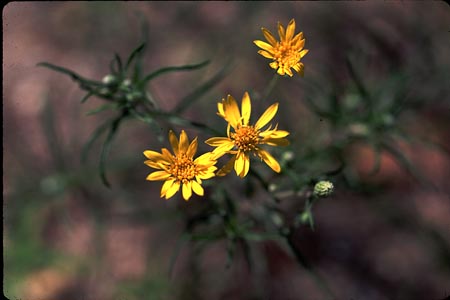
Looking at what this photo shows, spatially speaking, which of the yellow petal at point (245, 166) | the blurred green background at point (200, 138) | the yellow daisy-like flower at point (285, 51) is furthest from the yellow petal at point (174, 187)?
the blurred green background at point (200, 138)

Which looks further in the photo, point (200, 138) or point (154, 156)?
point (200, 138)

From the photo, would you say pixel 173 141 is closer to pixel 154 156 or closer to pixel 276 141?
pixel 154 156

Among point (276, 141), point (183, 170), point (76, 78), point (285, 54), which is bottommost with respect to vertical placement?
point (183, 170)

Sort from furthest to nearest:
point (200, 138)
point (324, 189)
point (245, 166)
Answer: point (200, 138), point (245, 166), point (324, 189)

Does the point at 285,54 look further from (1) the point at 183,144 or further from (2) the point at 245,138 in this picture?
(1) the point at 183,144

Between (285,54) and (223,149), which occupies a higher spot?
(285,54)

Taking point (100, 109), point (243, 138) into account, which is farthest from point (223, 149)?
point (100, 109)

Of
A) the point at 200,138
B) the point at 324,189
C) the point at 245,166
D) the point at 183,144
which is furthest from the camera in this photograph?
the point at 200,138
